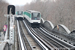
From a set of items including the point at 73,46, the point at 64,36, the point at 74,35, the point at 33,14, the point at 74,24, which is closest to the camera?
the point at 73,46

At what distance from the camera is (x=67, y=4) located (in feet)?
192

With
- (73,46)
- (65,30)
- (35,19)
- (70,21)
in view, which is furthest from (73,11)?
(73,46)

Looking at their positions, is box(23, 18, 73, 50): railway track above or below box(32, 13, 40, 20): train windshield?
below

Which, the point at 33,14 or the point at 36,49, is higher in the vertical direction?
the point at 33,14

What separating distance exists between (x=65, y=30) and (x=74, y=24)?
1133 inches

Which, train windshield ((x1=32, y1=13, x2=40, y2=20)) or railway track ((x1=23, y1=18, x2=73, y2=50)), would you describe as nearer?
railway track ((x1=23, y1=18, x2=73, y2=50))

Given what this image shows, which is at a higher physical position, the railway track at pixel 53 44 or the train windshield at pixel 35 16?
the train windshield at pixel 35 16

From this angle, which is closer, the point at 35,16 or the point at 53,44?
the point at 53,44

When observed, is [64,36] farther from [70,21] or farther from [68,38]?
[70,21]

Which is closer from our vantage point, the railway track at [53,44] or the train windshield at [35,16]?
the railway track at [53,44]

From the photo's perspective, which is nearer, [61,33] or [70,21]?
[61,33]

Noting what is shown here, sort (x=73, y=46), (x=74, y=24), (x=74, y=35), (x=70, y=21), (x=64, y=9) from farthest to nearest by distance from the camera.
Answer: (x=64, y=9), (x=70, y=21), (x=74, y=24), (x=74, y=35), (x=73, y=46)

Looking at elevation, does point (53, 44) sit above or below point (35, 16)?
below

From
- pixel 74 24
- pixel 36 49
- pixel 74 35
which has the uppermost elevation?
pixel 74 35
